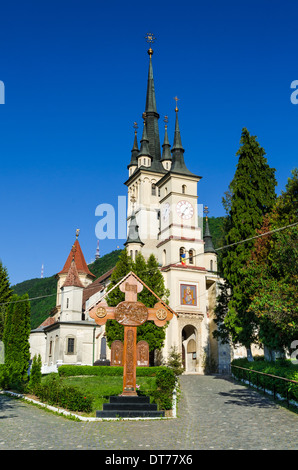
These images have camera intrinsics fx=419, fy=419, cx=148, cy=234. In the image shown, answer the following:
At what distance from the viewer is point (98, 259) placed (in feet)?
416

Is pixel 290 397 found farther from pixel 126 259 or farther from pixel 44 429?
pixel 126 259

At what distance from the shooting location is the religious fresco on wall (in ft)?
136

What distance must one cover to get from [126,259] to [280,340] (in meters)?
19.0

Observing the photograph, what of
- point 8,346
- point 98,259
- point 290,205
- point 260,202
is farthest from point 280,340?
point 98,259

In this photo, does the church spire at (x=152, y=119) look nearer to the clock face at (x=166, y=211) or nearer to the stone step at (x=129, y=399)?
the clock face at (x=166, y=211)

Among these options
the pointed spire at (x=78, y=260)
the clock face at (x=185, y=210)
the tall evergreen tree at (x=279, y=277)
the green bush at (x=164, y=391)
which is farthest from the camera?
the pointed spire at (x=78, y=260)

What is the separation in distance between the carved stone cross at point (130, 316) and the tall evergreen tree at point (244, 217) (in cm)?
905

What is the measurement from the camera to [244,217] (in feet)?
87.9

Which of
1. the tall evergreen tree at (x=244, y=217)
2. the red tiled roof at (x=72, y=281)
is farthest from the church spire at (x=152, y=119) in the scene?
the tall evergreen tree at (x=244, y=217)

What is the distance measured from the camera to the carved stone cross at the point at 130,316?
1569 centimetres

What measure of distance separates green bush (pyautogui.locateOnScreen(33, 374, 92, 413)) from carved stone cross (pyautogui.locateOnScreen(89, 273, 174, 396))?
1524 millimetres

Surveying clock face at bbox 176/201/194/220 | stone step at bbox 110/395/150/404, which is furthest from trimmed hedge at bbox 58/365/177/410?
clock face at bbox 176/201/194/220

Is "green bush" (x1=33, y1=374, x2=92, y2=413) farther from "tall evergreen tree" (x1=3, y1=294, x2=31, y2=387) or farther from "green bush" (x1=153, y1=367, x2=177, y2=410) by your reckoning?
"tall evergreen tree" (x1=3, y1=294, x2=31, y2=387)

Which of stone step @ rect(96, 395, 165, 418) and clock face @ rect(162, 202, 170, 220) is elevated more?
clock face @ rect(162, 202, 170, 220)
